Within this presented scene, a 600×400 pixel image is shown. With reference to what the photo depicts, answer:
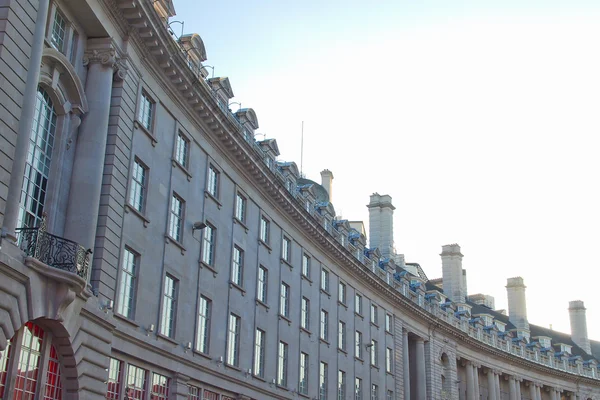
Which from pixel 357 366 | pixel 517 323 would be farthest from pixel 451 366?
pixel 517 323

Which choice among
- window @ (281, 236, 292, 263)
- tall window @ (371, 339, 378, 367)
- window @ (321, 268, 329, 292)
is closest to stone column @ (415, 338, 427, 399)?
tall window @ (371, 339, 378, 367)

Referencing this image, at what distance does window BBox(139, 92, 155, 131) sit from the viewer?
1155 inches

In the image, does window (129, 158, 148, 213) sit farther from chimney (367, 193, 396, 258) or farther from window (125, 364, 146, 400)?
chimney (367, 193, 396, 258)

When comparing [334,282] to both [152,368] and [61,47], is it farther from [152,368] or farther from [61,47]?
[61,47]

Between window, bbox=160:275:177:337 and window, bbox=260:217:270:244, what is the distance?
392 inches

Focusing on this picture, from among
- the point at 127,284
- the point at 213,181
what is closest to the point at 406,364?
the point at 213,181

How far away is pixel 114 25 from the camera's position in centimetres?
2641

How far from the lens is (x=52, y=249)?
21.2 metres

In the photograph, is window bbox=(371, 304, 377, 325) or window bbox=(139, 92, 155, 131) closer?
window bbox=(139, 92, 155, 131)

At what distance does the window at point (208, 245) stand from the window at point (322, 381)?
14645 millimetres

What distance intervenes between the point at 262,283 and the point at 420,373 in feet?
94.2

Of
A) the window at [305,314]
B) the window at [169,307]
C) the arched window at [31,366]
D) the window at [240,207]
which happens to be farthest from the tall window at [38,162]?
the window at [305,314]

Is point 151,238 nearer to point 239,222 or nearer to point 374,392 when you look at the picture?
point 239,222

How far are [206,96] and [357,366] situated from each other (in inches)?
988
